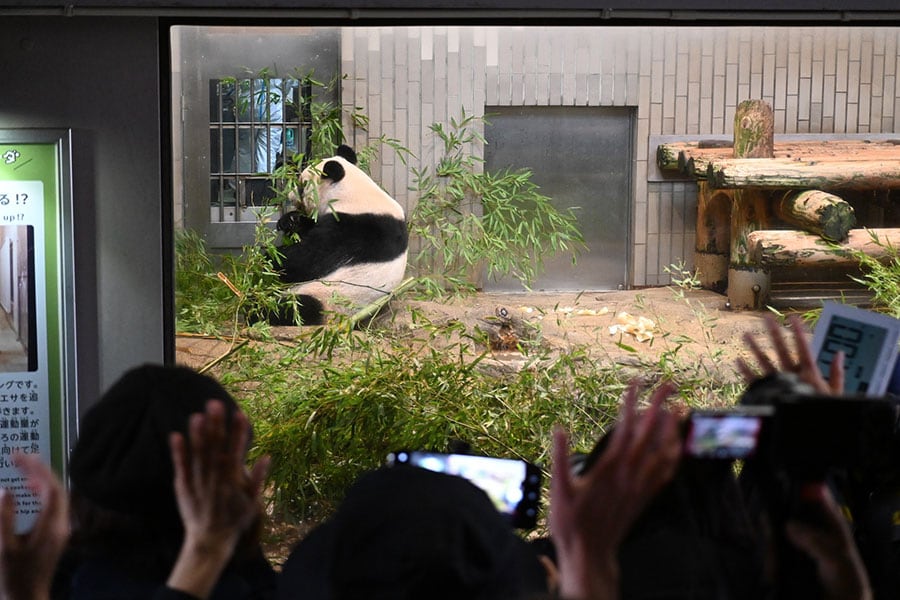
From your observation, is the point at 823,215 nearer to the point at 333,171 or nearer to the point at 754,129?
the point at 754,129

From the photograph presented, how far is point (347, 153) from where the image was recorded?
135 inches

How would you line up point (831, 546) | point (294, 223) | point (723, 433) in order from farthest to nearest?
point (294, 223) < point (831, 546) < point (723, 433)

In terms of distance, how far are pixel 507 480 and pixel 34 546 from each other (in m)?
0.80

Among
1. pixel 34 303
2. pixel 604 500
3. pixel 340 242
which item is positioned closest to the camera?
pixel 604 500

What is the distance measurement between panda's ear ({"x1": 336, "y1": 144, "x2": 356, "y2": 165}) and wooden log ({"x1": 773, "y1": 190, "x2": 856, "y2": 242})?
1.42 m

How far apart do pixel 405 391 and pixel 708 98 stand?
1.34 m

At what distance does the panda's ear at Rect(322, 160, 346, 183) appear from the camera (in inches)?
135

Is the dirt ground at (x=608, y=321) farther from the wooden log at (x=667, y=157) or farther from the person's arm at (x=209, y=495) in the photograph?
the person's arm at (x=209, y=495)

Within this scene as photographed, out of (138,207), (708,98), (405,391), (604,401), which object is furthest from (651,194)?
(138,207)

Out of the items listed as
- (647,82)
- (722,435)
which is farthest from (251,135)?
(722,435)

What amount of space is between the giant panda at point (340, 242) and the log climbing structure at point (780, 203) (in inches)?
36.3

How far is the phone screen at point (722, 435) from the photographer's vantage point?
1.10 metres

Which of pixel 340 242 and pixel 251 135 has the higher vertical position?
pixel 251 135

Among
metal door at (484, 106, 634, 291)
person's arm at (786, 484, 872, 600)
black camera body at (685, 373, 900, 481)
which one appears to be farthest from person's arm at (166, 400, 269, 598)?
metal door at (484, 106, 634, 291)
